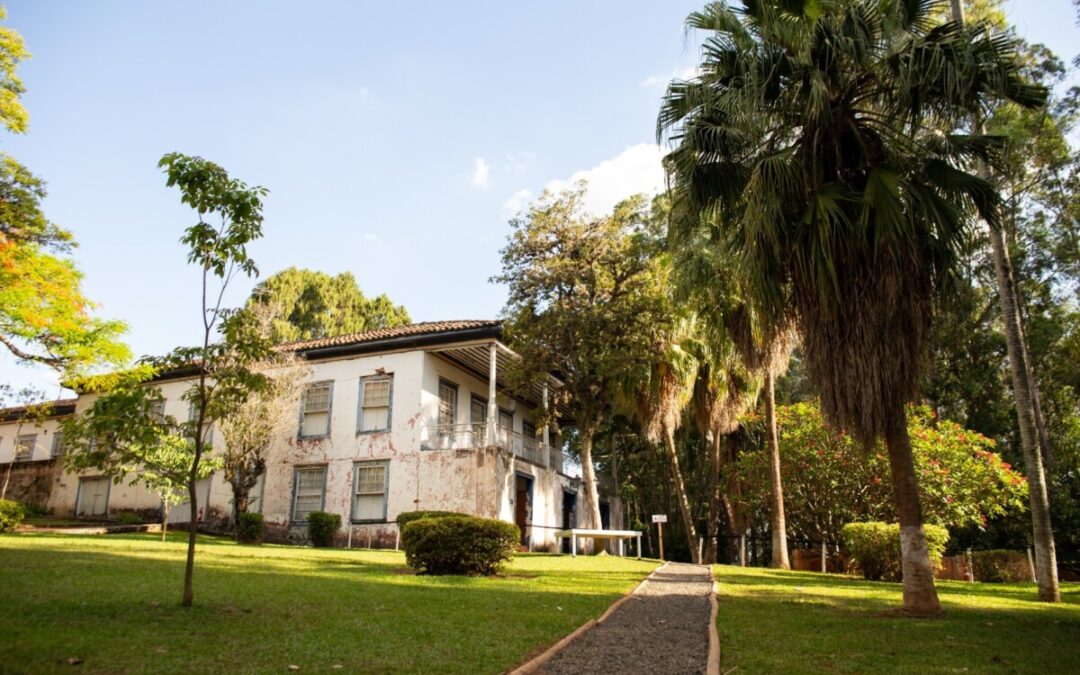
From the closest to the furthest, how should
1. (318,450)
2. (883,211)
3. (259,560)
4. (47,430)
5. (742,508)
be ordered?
(883,211)
(259,560)
(318,450)
(742,508)
(47,430)

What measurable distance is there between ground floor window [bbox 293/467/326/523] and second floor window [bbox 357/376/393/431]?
2.09 meters

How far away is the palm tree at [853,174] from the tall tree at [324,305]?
27.8 m

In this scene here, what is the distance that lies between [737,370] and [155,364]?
1591cm

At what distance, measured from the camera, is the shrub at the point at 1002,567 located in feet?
58.5

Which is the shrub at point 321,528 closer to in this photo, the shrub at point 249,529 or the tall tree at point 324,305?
the shrub at point 249,529

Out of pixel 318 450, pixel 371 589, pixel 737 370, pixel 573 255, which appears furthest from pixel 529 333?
pixel 371 589

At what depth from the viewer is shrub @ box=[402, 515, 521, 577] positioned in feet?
36.7

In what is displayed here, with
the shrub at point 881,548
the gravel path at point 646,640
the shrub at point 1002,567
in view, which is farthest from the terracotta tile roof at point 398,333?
the shrub at point 1002,567

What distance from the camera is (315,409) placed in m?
22.0

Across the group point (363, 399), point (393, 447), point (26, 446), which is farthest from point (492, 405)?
point (26, 446)

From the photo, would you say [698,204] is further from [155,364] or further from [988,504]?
[988,504]

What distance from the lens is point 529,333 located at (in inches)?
773

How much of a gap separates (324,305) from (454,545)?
1053 inches

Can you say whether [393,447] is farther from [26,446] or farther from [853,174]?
[26,446]
